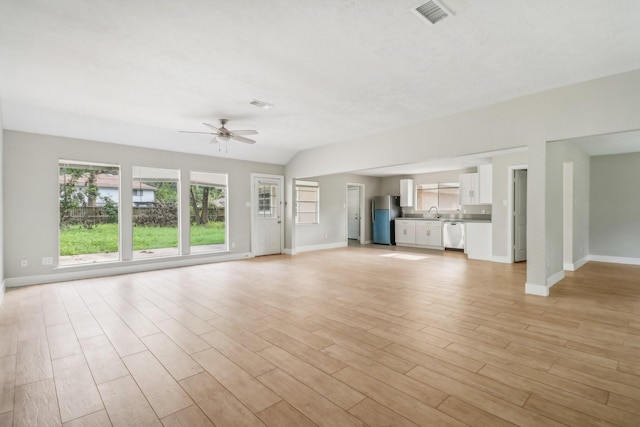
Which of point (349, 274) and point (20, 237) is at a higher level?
point (20, 237)

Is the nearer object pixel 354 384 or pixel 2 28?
pixel 354 384

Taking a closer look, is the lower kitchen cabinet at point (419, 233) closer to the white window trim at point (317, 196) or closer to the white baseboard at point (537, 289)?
the white window trim at point (317, 196)

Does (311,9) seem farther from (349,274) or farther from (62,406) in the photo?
(349,274)

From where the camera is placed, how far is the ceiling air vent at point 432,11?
7.24 feet

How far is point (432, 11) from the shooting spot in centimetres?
228

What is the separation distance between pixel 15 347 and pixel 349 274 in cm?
441

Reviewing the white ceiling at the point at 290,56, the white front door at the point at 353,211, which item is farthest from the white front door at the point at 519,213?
the white front door at the point at 353,211

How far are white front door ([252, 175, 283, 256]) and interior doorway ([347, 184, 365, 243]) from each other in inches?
118

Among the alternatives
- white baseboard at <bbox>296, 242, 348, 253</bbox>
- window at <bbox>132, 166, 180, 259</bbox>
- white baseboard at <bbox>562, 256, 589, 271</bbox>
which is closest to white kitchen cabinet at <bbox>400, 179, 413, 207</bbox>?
white baseboard at <bbox>296, 242, 348, 253</bbox>

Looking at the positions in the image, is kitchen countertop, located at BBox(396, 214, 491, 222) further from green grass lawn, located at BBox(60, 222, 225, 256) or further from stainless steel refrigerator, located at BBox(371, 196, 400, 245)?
green grass lawn, located at BBox(60, 222, 225, 256)

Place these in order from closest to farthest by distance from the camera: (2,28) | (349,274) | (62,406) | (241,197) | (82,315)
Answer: (62,406) < (2,28) < (82,315) < (349,274) < (241,197)

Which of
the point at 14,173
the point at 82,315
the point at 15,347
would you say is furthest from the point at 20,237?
the point at 15,347

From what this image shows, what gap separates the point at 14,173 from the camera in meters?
4.88

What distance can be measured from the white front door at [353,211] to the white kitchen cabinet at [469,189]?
3.59 metres
